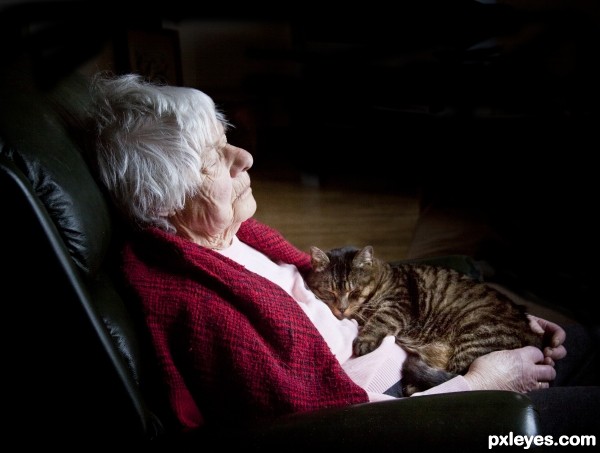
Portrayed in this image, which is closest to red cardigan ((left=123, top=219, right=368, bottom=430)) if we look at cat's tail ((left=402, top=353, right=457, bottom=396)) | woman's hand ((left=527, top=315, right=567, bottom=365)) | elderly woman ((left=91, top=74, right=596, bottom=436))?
elderly woman ((left=91, top=74, right=596, bottom=436))

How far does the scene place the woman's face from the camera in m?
1.06

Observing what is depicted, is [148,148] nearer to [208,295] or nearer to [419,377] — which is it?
[208,295]

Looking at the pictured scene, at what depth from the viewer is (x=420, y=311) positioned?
1.41m

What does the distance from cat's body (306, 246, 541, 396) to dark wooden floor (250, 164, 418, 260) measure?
1.10ft

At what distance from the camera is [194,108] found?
102 centimetres

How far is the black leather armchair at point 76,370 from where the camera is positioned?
684 mm

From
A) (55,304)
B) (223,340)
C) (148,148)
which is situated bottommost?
(223,340)

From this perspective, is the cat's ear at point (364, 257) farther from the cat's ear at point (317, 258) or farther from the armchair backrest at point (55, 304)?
the armchair backrest at point (55, 304)

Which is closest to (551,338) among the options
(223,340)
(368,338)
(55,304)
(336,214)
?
(368,338)

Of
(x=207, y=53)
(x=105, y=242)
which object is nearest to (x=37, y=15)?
(x=207, y=53)

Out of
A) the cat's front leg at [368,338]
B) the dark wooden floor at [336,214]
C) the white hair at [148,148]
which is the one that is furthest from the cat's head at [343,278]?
the white hair at [148,148]

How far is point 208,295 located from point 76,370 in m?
0.26

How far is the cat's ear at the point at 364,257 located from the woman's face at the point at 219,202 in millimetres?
449

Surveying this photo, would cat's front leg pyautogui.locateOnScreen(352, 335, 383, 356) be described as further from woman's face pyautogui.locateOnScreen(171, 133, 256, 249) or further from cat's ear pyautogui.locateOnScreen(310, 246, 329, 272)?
woman's face pyautogui.locateOnScreen(171, 133, 256, 249)
